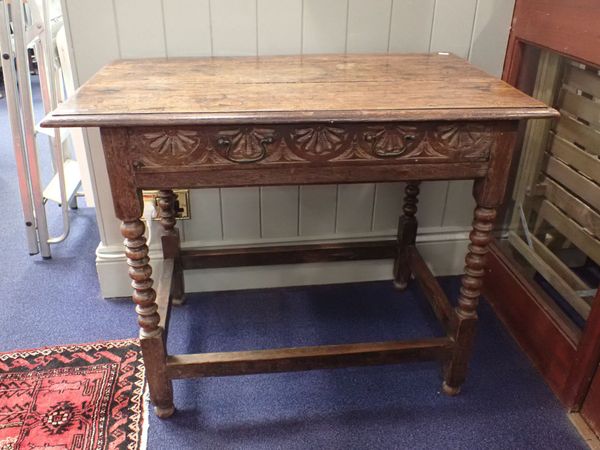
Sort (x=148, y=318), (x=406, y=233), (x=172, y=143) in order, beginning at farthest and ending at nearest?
(x=406, y=233)
(x=148, y=318)
(x=172, y=143)

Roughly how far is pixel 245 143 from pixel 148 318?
489mm

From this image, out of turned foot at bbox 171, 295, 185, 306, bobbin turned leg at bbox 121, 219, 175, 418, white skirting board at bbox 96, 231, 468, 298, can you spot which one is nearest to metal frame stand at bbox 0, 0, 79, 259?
white skirting board at bbox 96, 231, 468, 298

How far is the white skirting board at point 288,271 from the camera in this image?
1.77 metres

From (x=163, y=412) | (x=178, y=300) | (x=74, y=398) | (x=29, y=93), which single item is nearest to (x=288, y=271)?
(x=178, y=300)

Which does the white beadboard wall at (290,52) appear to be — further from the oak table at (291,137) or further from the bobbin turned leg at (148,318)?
the bobbin turned leg at (148,318)

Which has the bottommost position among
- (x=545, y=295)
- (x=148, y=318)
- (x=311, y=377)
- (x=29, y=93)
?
(x=311, y=377)

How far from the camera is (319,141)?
3.59ft

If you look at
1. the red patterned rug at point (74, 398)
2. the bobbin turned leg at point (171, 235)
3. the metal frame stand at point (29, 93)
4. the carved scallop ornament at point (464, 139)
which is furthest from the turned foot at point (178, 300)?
the carved scallop ornament at point (464, 139)

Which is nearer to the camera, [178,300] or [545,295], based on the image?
[545,295]

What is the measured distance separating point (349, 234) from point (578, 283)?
0.71 metres

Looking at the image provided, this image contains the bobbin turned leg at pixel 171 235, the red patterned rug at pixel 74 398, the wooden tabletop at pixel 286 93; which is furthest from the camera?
the bobbin turned leg at pixel 171 235

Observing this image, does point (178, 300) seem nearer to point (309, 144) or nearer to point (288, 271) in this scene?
point (288, 271)

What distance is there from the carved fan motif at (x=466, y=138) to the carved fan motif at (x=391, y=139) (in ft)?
0.17

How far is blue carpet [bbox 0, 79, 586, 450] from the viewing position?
4.36 ft
